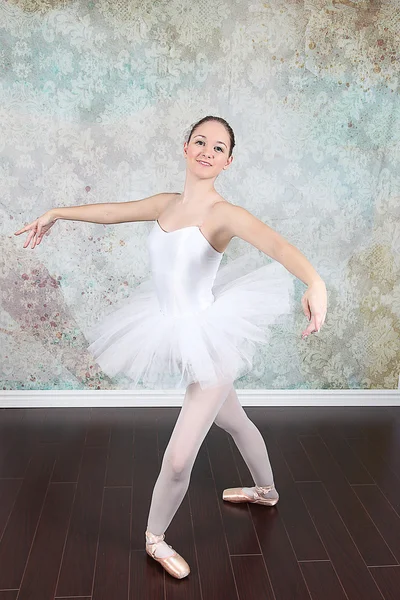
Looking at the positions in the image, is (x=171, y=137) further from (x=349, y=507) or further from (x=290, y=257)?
(x=349, y=507)

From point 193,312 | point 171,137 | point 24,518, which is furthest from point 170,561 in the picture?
point 171,137

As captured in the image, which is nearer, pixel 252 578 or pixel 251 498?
pixel 252 578

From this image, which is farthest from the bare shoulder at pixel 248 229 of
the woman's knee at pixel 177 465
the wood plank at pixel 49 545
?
the wood plank at pixel 49 545

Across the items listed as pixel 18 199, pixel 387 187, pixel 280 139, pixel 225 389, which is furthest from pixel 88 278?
pixel 387 187

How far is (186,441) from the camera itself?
2.08 m

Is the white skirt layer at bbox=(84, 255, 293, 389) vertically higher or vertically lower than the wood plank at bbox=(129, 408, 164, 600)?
higher

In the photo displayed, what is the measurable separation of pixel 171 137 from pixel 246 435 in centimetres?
156

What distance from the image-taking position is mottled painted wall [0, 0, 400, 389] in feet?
10.0

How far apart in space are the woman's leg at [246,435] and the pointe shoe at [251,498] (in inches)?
0.8

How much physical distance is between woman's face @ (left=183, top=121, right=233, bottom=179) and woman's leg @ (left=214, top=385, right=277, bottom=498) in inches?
31.3

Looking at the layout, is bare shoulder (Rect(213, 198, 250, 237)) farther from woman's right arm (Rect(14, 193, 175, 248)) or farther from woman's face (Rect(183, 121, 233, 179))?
woman's right arm (Rect(14, 193, 175, 248))

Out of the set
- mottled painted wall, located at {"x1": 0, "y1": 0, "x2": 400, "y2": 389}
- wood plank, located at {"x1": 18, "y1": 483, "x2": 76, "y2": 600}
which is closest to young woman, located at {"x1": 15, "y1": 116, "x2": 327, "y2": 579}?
wood plank, located at {"x1": 18, "y1": 483, "x2": 76, "y2": 600}

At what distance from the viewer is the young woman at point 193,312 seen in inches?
82.0

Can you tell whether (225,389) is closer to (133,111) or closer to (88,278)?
(88,278)
